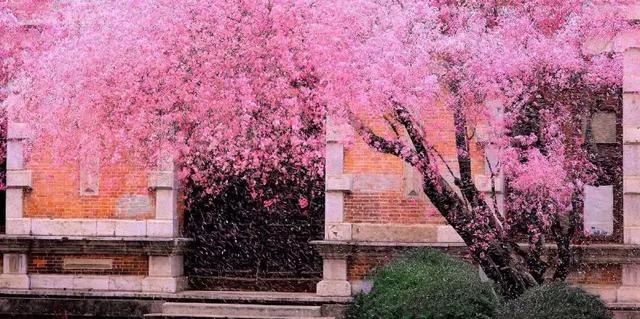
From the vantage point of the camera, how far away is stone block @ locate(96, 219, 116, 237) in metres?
20.7

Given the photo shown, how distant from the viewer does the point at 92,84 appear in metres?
16.8

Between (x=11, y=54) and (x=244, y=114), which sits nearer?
(x=244, y=114)

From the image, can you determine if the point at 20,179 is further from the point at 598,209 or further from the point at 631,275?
the point at 631,275

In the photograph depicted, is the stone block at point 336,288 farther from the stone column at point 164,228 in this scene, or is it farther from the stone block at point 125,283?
the stone block at point 125,283

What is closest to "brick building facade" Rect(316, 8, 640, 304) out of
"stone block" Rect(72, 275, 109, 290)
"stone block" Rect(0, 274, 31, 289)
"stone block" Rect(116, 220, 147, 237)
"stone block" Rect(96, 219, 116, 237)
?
"stone block" Rect(116, 220, 147, 237)

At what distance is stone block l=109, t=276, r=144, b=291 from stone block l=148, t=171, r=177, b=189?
1558 mm

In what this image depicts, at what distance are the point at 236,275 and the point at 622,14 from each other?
25.7ft

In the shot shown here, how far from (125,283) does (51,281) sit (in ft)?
4.26

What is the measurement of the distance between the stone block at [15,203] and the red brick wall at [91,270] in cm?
77

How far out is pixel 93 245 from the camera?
816 inches

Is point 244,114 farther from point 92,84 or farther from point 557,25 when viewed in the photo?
point 557,25

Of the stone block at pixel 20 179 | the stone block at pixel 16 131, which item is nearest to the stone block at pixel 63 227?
the stone block at pixel 20 179

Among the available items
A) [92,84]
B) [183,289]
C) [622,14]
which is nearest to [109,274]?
[183,289]

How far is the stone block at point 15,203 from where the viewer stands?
69.2 feet
